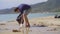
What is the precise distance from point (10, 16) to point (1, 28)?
0.90 ft

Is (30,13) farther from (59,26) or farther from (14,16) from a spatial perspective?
(59,26)

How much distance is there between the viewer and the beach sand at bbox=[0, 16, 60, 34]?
107 inches

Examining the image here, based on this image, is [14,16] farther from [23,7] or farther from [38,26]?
[38,26]

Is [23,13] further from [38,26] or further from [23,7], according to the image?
[38,26]

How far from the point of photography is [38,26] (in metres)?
2.79

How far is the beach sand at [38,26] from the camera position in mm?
2719

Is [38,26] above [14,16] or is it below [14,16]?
below

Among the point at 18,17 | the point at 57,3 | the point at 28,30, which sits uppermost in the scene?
the point at 57,3

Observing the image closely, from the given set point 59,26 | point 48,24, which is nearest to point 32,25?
point 48,24

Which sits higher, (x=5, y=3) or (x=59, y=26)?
(x=5, y=3)

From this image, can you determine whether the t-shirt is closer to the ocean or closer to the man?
the man

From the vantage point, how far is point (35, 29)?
2.76m

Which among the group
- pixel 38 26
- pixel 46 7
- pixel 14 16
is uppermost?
pixel 46 7

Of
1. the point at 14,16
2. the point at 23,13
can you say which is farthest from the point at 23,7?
the point at 14,16
